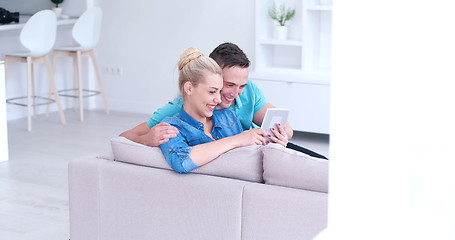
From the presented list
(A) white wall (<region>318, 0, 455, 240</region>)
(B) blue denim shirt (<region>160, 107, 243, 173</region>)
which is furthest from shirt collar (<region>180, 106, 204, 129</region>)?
(A) white wall (<region>318, 0, 455, 240</region>)

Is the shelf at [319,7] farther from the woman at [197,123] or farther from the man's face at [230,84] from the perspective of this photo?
the woman at [197,123]

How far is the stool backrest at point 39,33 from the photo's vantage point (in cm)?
598

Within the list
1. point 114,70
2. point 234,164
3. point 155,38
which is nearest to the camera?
point 234,164

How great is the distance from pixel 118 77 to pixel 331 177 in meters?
6.58

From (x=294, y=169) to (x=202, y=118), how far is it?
0.59 metres

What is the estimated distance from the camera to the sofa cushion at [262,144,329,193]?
2.19m

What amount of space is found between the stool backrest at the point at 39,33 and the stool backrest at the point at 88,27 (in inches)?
12.8

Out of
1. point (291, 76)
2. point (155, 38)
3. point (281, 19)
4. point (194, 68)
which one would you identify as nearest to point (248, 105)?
point (194, 68)

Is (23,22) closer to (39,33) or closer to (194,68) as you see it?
(39,33)

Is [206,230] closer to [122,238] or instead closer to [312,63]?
[122,238]

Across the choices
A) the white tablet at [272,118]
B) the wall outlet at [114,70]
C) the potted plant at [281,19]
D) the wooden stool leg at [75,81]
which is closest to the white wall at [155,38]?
the wall outlet at [114,70]

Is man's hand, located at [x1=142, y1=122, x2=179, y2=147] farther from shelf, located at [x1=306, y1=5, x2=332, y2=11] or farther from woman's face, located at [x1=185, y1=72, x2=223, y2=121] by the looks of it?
shelf, located at [x1=306, y1=5, x2=332, y2=11]

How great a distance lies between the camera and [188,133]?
2574 mm

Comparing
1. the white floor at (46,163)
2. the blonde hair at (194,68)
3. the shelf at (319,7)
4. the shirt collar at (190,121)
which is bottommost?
the white floor at (46,163)
